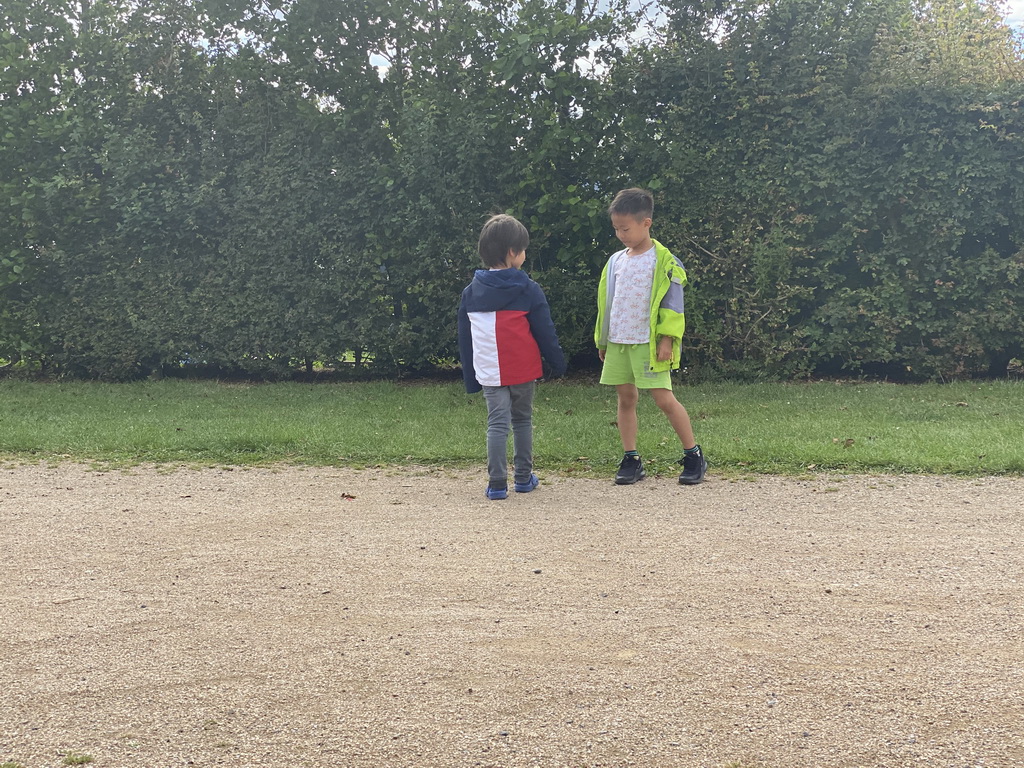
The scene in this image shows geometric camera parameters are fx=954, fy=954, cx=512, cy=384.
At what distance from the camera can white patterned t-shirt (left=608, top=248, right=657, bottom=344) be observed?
5.50m

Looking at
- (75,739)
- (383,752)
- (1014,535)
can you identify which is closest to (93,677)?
(75,739)

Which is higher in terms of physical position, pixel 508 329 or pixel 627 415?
pixel 508 329

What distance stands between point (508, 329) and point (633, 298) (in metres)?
0.76

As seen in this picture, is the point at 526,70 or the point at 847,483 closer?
the point at 847,483

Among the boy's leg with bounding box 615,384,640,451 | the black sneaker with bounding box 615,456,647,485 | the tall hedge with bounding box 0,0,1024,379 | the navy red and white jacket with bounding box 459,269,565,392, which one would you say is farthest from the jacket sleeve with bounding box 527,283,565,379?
the tall hedge with bounding box 0,0,1024,379

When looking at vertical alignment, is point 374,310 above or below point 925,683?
above

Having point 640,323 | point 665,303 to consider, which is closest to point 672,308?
point 665,303

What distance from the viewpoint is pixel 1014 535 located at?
430 cm

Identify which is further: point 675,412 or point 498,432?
point 675,412

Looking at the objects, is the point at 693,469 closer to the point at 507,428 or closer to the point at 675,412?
the point at 675,412

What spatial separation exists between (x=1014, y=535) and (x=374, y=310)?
7873 millimetres

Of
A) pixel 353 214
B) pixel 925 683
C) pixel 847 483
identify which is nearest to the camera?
pixel 925 683

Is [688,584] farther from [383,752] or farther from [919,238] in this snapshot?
[919,238]

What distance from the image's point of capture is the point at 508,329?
537 cm
